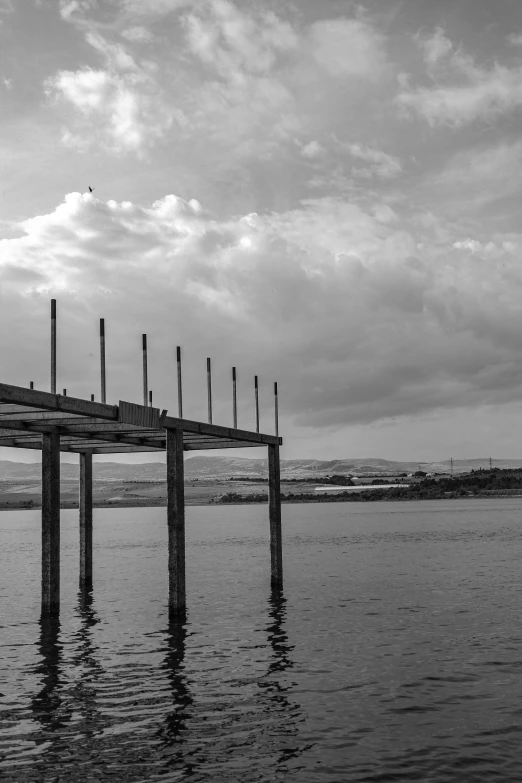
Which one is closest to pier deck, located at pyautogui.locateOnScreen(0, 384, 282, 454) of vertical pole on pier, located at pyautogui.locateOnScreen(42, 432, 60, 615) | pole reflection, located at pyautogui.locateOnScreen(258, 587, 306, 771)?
vertical pole on pier, located at pyautogui.locateOnScreen(42, 432, 60, 615)

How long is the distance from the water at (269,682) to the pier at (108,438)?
207cm

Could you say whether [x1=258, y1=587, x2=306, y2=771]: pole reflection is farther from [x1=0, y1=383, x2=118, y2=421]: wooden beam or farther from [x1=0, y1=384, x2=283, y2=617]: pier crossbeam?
[x1=0, y1=383, x2=118, y2=421]: wooden beam

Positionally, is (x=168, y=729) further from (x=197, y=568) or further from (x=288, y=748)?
(x=197, y=568)

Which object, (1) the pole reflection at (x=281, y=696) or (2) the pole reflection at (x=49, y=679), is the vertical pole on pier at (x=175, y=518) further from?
(2) the pole reflection at (x=49, y=679)

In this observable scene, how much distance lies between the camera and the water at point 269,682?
14.5 m

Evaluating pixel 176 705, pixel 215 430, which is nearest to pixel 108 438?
pixel 215 430

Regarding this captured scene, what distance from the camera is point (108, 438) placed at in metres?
30.9

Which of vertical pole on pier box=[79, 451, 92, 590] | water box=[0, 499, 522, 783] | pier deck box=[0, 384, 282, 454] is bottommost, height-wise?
water box=[0, 499, 522, 783]

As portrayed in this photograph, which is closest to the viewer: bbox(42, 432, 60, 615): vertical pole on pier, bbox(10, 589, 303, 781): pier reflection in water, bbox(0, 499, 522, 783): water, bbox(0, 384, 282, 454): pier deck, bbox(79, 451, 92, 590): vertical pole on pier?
bbox(10, 589, 303, 781): pier reflection in water

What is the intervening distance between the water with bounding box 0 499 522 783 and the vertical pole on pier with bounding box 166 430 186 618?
112 centimetres

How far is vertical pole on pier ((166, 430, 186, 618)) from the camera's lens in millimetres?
27812

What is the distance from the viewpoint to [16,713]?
1762cm

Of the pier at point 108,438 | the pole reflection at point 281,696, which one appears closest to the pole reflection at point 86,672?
the pier at point 108,438

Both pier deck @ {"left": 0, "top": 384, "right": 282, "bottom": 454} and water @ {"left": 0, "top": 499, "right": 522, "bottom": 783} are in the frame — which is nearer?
water @ {"left": 0, "top": 499, "right": 522, "bottom": 783}
